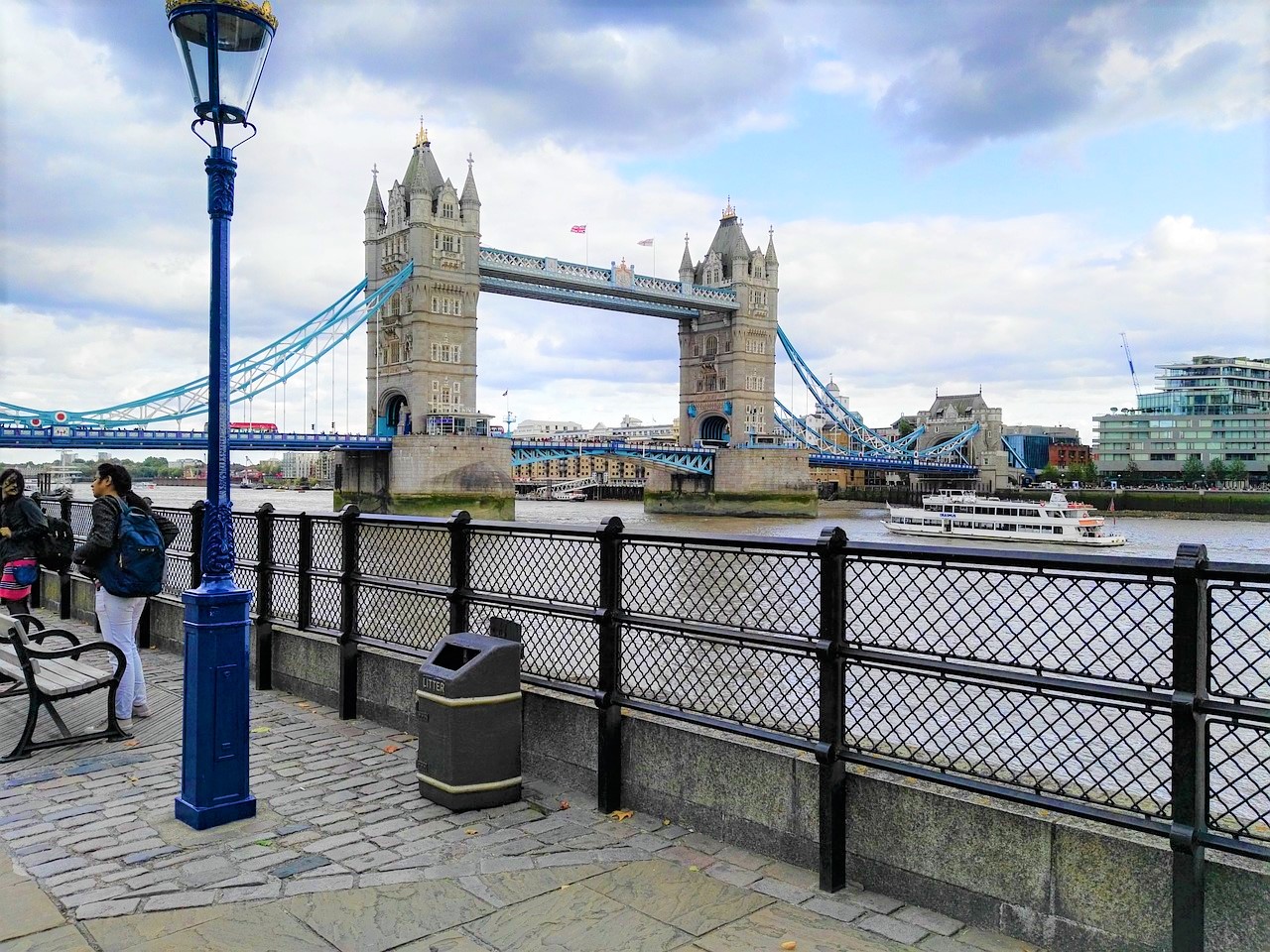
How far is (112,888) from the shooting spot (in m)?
3.59

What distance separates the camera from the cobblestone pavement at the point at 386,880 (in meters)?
3.25

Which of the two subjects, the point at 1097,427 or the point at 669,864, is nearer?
the point at 669,864

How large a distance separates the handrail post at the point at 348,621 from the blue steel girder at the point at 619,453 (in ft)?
159

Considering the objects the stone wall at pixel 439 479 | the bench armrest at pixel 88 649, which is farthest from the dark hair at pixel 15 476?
the stone wall at pixel 439 479

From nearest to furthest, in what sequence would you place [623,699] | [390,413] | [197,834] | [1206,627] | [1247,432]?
[1206,627]
[197,834]
[623,699]
[390,413]
[1247,432]

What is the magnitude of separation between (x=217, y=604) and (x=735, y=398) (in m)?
Result: 68.4

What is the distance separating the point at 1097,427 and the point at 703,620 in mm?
104157

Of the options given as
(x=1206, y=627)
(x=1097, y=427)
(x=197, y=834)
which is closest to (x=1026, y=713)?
(x=1206, y=627)

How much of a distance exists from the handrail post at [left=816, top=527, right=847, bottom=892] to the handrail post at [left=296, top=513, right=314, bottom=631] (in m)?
4.20

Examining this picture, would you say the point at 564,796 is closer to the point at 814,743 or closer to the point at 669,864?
the point at 669,864

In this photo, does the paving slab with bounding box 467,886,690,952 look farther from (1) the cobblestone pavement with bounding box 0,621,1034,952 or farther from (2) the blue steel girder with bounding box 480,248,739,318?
(2) the blue steel girder with bounding box 480,248,739,318

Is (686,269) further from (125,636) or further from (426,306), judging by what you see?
(125,636)

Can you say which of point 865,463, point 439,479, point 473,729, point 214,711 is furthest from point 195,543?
point 865,463

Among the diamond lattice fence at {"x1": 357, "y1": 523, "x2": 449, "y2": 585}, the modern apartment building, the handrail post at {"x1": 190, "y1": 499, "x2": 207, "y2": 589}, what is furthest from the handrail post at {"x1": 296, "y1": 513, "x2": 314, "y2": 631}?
the modern apartment building
